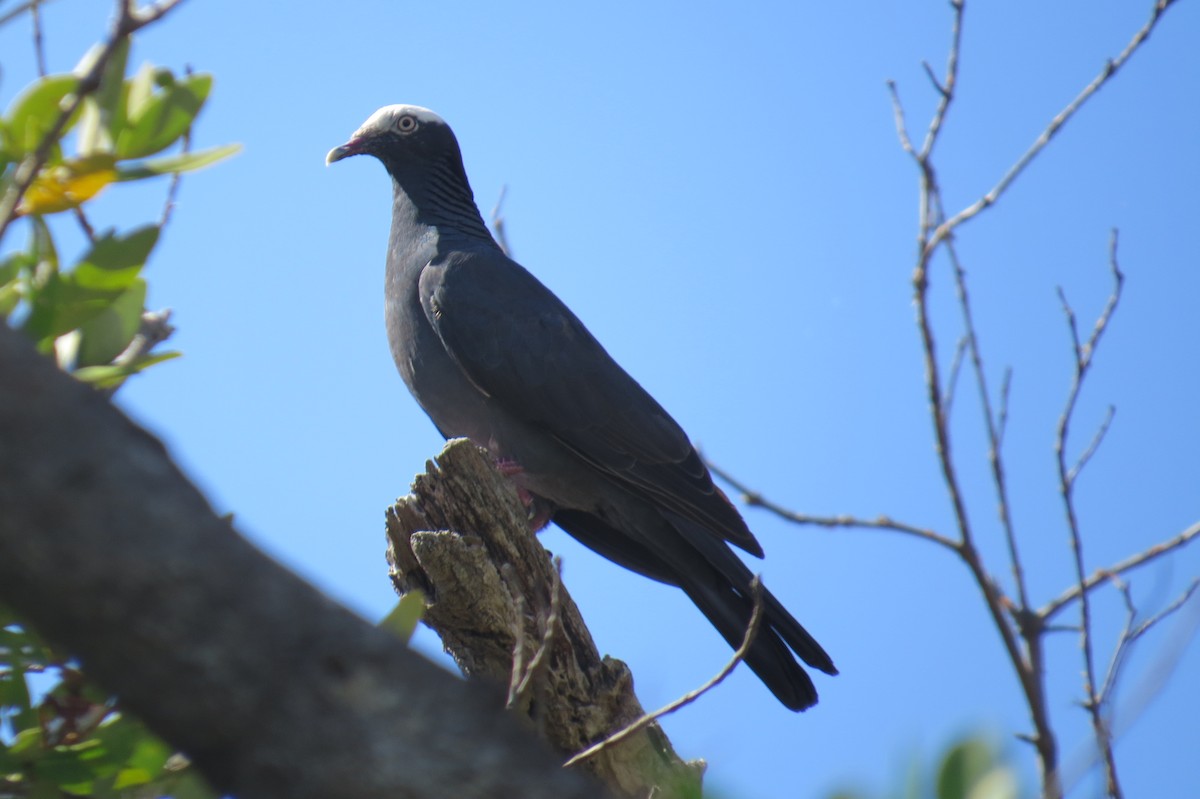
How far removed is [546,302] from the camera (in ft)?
19.2

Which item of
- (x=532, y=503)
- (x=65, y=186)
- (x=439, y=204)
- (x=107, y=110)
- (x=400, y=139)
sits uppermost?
(x=400, y=139)

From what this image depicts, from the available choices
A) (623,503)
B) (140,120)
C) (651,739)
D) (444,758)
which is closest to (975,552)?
(444,758)

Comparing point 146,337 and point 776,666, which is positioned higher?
point 776,666

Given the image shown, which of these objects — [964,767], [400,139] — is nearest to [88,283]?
[964,767]

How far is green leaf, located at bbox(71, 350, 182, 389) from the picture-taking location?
5.94 ft

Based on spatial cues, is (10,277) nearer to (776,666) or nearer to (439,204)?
(776,666)

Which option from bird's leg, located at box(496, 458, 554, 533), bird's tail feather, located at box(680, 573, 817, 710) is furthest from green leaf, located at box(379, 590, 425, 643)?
bird's leg, located at box(496, 458, 554, 533)

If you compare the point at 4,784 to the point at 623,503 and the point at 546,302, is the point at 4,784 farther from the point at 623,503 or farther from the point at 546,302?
the point at 546,302

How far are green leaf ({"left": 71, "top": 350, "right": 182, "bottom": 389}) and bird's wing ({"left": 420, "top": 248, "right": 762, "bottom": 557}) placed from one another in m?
3.31

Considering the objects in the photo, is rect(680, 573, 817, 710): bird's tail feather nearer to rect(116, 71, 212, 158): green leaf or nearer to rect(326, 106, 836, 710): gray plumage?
rect(326, 106, 836, 710): gray plumage

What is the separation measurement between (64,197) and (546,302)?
408 cm

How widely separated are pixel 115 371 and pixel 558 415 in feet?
11.8

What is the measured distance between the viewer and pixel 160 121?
1.81 metres

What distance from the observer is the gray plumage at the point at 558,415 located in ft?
16.8
